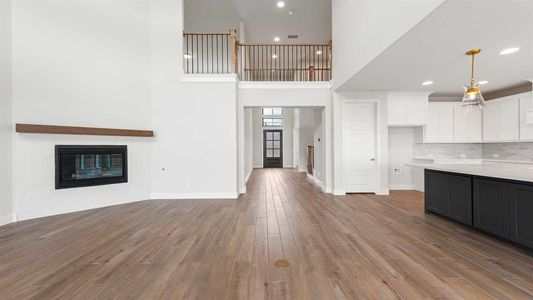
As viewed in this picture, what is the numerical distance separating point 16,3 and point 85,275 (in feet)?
14.2

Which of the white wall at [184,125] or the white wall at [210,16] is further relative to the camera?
the white wall at [210,16]

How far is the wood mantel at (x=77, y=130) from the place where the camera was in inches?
139

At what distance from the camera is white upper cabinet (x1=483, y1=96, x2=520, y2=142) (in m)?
4.79

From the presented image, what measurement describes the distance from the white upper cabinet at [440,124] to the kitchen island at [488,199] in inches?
91.5

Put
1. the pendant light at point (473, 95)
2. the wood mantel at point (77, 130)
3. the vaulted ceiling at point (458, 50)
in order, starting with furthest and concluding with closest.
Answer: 1. the wood mantel at point (77, 130)
2. the pendant light at point (473, 95)
3. the vaulted ceiling at point (458, 50)

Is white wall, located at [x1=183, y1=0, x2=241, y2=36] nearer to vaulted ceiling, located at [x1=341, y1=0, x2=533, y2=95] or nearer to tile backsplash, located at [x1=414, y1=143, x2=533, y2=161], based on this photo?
vaulted ceiling, located at [x1=341, y1=0, x2=533, y2=95]

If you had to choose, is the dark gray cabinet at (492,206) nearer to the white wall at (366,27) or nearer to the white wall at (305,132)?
the white wall at (366,27)

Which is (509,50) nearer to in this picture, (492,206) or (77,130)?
(492,206)

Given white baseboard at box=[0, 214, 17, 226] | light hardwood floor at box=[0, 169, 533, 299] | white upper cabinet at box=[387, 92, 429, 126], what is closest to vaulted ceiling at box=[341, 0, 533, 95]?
white upper cabinet at box=[387, 92, 429, 126]

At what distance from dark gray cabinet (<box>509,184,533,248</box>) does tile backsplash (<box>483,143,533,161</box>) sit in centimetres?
366

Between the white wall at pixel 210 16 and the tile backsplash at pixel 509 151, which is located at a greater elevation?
the white wall at pixel 210 16

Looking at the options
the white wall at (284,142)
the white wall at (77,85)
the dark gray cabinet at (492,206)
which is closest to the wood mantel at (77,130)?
the white wall at (77,85)

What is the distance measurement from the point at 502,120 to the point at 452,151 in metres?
1.13

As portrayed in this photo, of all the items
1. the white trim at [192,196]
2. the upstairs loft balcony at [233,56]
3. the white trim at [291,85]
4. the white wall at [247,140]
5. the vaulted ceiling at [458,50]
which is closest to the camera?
the vaulted ceiling at [458,50]
